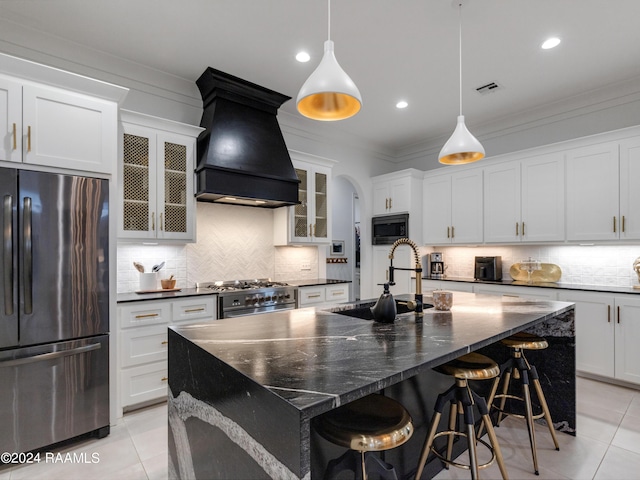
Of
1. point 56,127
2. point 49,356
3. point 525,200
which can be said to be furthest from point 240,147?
point 525,200

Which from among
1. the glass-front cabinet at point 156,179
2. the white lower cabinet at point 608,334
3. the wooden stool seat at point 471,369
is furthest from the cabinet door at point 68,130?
A: the white lower cabinet at point 608,334

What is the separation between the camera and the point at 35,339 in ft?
7.11

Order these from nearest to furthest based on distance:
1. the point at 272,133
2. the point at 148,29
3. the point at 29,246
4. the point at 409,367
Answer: the point at 409,367 → the point at 29,246 → the point at 148,29 → the point at 272,133

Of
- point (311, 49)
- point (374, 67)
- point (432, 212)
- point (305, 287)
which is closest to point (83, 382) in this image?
point (305, 287)

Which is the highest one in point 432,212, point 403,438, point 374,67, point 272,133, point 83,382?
point 374,67

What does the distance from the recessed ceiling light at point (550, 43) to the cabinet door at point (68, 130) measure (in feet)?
11.3

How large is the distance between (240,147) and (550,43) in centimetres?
285

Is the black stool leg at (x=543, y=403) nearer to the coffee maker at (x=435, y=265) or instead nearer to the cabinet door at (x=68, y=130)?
the coffee maker at (x=435, y=265)

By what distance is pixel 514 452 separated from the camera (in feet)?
7.20

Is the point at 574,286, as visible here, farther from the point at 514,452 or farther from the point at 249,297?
the point at 249,297

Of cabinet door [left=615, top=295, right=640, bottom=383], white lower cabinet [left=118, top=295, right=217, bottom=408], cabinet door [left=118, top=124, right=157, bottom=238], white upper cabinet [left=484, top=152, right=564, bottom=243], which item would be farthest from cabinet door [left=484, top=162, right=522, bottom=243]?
cabinet door [left=118, top=124, right=157, bottom=238]

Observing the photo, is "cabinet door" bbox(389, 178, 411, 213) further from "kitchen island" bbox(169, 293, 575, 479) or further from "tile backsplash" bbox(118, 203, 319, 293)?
"kitchen island" bbox(169, 293, 575, 479)

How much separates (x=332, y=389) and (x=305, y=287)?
2.94 meters

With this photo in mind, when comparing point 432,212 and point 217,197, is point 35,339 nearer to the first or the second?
point 217,197
